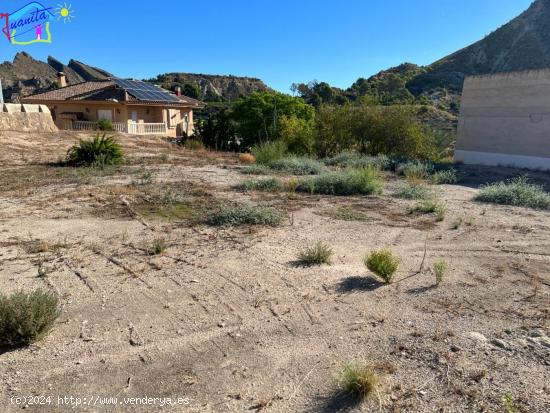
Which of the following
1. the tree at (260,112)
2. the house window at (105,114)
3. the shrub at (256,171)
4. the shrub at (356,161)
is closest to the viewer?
the shrub at (256,171)

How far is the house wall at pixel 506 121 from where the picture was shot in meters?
16.8

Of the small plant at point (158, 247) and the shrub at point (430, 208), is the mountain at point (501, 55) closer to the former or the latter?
the shrub at point (430, 208)

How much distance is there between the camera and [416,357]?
123 inches

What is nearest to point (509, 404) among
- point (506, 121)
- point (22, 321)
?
point (22, 321)

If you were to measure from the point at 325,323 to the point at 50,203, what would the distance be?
250 inches

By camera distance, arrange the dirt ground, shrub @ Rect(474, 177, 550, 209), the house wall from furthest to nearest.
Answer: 1. the house wall
2. shrub @ Rect(474, 177, 550, 209)
3. the dirt ground

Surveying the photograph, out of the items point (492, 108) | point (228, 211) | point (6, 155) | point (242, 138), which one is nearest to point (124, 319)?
point (228, 211)

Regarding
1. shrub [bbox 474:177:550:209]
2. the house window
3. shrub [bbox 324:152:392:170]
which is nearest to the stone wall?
the house window

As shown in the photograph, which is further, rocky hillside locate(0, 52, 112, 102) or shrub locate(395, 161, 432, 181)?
rocky hillside locate(0, 52, 112, 102)

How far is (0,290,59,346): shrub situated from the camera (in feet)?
10.5

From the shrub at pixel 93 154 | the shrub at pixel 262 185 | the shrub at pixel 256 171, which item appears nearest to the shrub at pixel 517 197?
the shrub at pixel 262 185

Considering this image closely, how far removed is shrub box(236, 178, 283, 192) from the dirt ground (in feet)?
7.85

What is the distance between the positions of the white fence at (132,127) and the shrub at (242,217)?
24175 mm

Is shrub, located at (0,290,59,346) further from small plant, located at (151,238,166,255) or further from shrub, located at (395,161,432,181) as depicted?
shrub, located at (395,161,432,181)
